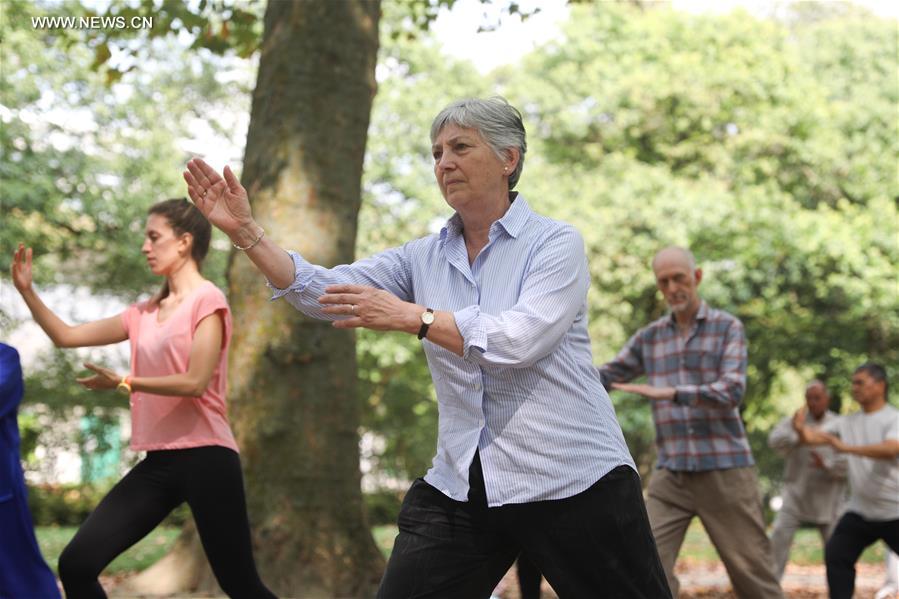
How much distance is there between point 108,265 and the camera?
21141 mm

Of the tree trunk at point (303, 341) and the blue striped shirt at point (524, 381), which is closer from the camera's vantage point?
the blue striped shirt at point (524, 381)

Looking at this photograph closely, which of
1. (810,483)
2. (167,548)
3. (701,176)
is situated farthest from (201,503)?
(701,176)

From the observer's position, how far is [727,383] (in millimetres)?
6625

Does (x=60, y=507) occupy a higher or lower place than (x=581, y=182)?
lower

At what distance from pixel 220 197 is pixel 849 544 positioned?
6.31 m

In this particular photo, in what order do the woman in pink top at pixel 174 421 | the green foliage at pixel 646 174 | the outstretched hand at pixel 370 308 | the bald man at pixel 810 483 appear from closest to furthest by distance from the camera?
the outstretched hand at pixel 370 308
the woman in pink top at pixel 174 421
the bald man at pixel 810 483
the green foliage at pixel 646 174

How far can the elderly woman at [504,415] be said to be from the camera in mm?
3607

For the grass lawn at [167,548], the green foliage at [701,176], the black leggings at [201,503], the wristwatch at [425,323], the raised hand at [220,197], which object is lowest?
the grass lawn at [167,548]

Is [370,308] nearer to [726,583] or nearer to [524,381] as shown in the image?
[524,381]

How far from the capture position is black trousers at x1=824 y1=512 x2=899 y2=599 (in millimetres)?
8312

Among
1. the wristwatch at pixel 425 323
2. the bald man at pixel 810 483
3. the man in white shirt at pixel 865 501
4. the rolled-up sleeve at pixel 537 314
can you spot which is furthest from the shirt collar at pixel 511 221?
the bald man at pixel 810 483

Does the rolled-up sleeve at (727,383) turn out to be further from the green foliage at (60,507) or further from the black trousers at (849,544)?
the green foliage at (60,507)

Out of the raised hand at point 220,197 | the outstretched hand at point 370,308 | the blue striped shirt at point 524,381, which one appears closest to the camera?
the outstretched hand at point 370,308

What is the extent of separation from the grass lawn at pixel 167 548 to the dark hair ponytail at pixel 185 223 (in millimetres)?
7738
